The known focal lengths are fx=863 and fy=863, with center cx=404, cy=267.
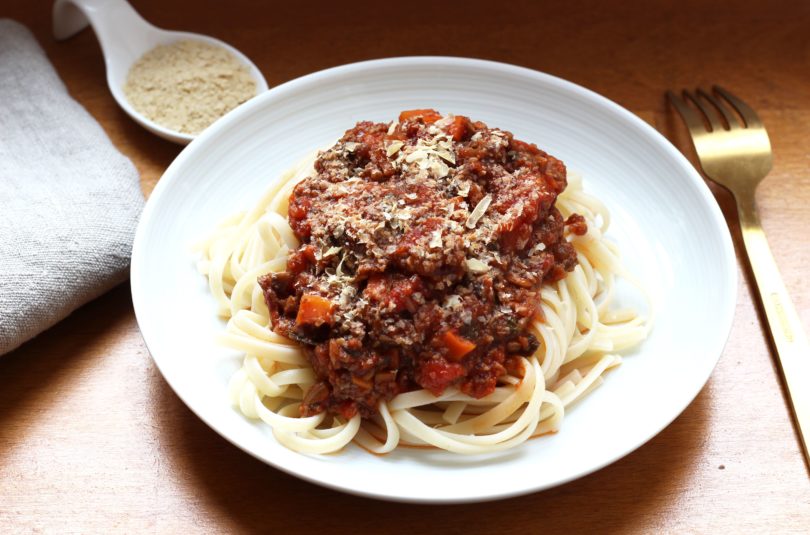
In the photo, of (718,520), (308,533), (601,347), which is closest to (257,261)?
(308,533)

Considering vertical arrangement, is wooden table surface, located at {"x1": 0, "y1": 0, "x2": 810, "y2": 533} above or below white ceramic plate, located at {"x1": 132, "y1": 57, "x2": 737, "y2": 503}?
below

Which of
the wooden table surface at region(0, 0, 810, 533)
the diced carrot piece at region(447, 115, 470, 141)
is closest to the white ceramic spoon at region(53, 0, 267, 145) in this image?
the wooden table surface at region(0, 0, 810, 533)

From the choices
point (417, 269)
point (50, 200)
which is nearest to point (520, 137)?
point (417, 269)

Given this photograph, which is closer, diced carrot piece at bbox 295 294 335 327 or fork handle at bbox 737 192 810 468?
diced carrot piece at bbox 295 294 335 327

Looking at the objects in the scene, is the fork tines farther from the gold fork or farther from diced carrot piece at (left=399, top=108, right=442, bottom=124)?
diced carrot piece at (left=399, top=108, right=442, bottom=124)

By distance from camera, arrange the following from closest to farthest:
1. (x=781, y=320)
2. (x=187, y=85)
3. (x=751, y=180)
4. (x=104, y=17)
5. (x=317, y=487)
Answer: (x=317, y=487)
(x=781, y=320)
(x=751, y=180)
(x=187, y=85)
(x=104, y=17)

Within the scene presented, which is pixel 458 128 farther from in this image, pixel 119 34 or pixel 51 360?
pixel 119 34

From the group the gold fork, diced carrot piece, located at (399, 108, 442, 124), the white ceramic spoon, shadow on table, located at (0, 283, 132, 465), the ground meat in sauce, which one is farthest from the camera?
the white ceramic spoon
